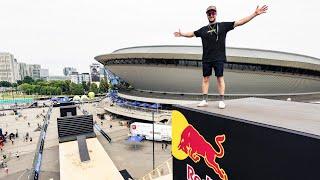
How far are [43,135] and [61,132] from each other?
977 centimetres

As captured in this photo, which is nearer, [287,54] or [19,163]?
[19,163]

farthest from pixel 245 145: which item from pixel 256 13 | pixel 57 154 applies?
pixel 57 154

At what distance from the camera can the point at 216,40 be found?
553 centimetres

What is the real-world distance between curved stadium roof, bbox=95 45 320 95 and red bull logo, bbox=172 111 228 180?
126 ft

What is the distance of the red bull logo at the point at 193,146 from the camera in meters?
4.35

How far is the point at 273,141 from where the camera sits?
10.6 feet

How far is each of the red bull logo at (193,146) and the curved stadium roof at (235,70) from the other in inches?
1515

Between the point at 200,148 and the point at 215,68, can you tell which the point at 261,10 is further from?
the point at 200,148

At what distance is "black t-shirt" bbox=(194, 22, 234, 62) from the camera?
5.54m

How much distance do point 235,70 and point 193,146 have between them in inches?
1646

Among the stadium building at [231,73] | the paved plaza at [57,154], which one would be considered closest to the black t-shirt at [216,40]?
the paved plaza at [57,154]

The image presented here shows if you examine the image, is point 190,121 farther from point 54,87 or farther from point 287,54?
point 54,87

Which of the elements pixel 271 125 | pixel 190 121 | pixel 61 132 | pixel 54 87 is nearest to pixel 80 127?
pixel 61 132

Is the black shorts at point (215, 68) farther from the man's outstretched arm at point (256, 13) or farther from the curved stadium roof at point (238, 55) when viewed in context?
the curved stadium roof at point (238, 55)
